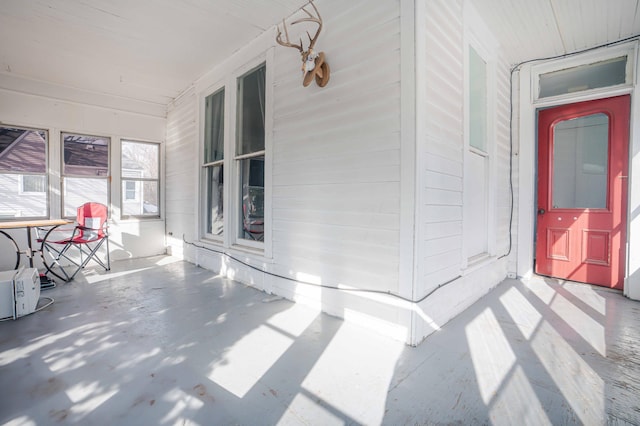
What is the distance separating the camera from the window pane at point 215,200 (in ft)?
15.0

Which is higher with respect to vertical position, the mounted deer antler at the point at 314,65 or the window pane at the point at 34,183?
the mounted deer antler at the point at 314,65

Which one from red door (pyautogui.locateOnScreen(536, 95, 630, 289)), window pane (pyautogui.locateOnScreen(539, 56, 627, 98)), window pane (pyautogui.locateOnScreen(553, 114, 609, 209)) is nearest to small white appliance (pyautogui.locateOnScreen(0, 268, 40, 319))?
red door (pyautogui.locateOnScreen(536, 95, 630, 289))

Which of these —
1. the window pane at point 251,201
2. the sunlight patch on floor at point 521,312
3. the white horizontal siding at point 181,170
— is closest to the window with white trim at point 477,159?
the sunlight patch on floor at point 521,312

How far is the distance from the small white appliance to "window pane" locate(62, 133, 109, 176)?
272cm

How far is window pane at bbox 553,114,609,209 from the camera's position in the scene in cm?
365

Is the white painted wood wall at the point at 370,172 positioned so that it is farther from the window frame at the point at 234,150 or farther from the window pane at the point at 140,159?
the window pane at the point at 140,159

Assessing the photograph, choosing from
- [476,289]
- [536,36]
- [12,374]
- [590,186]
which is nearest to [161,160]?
[12,374]

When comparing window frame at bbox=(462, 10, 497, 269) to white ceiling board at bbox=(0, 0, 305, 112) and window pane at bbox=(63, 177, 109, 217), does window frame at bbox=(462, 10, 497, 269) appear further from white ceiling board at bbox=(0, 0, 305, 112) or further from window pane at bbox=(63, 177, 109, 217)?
window pane at bbox=(63, 177, 109, 217)

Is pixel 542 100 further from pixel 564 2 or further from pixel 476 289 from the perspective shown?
pixel 476 289

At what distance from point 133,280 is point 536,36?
5720 mm

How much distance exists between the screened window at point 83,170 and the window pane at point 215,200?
204cm

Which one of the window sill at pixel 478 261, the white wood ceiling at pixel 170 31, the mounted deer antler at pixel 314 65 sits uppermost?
the white wood ceiling at pixel 170 31

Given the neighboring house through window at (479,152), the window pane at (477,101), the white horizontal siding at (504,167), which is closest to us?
the neighboring house through window at (479,152)

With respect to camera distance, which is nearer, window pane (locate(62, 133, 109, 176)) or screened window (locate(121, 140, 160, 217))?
window pane (locate(62, 133, 109, 176))
